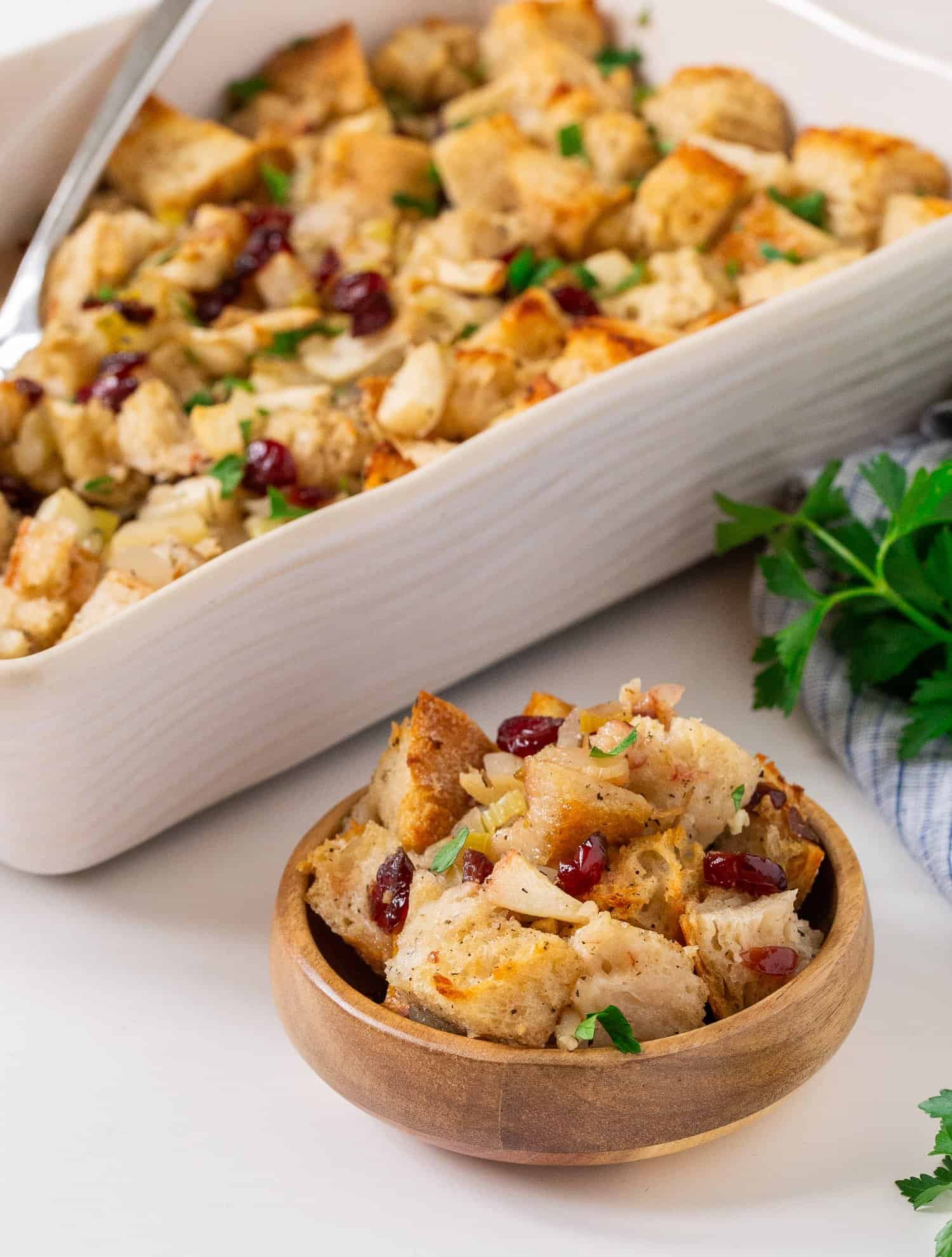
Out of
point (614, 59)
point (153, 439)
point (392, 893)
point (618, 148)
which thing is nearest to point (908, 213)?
point (618, 148)

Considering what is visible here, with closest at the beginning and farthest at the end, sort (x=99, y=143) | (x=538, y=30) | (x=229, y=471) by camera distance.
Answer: (x=229, y=471), (x=99, y=143), (x=538, y=30)

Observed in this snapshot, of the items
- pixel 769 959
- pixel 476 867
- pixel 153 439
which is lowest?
pixel 769 959

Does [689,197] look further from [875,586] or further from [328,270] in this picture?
[875,586]

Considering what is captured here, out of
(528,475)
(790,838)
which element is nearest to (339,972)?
(790,838)

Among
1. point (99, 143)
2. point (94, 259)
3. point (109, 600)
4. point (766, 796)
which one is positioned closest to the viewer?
point (766, 796)

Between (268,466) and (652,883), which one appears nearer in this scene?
(652,883)

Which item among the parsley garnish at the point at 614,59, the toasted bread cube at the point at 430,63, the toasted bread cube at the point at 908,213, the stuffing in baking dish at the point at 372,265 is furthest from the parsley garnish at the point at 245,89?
the toasted bread cube at the point at 908,213

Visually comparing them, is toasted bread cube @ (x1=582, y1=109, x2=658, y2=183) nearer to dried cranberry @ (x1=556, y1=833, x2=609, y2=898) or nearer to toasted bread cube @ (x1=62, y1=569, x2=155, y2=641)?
toasted bread cube @ (x1=62, y1=569, x2=155, y2=641)

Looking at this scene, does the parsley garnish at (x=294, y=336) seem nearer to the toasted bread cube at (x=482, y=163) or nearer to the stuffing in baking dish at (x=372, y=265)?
the stuffing in baking dish at (x=372, y=265)
